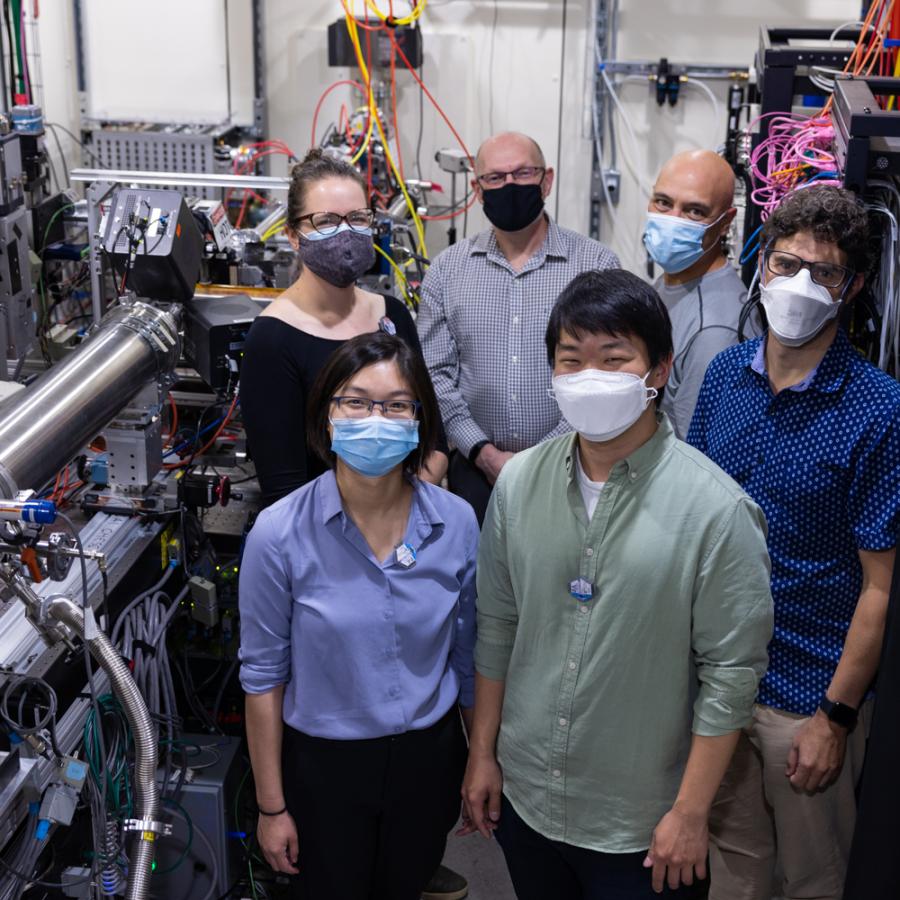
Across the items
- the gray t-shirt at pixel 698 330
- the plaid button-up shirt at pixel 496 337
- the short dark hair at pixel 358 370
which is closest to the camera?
the short dark hair at pixel 358 370

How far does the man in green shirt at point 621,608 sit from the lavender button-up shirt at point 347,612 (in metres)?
0.11

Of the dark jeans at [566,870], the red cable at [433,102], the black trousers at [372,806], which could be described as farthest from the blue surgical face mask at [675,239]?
the red cable at [433,102]

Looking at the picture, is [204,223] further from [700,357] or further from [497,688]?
[497,688]

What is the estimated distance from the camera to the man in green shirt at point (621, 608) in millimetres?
1575

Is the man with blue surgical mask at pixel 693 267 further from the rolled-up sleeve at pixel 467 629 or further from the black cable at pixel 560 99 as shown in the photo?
the black cable at pixel 560 99

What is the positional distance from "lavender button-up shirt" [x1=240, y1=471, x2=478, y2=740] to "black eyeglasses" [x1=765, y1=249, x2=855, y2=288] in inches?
24.4

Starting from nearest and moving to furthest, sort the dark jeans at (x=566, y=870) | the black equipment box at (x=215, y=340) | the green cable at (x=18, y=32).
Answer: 1. the dark jeans at (x=566, y=870)
2. the black equipment box at (x=215, y=340)
3. the green cable at (x=18, y=32)

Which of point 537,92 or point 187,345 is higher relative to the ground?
point 537,92

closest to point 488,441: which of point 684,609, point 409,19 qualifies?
point 684,609

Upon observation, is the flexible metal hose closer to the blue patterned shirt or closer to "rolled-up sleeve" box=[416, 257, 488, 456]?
the blue patterned shirt

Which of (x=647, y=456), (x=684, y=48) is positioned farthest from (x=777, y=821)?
(x=684, y=48)

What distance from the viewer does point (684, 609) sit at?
1.58m

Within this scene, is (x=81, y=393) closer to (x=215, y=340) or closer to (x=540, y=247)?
(x=215, y=340)

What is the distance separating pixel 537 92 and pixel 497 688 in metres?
3.88
